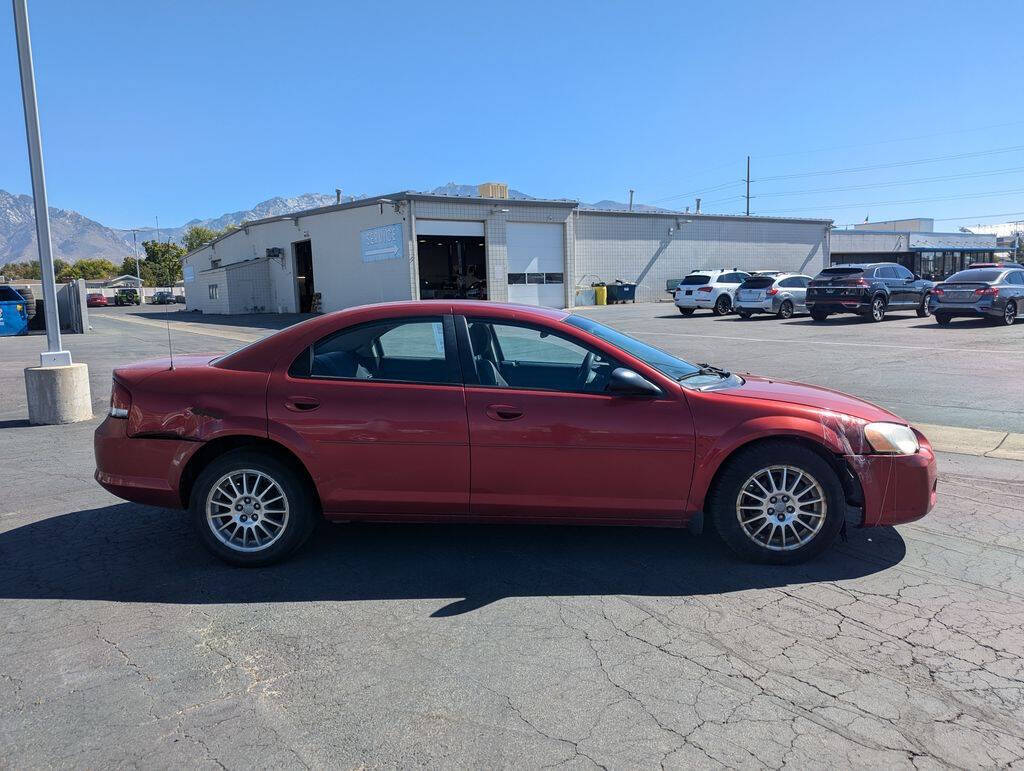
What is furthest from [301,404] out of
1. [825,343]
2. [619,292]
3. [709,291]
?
[619,292]

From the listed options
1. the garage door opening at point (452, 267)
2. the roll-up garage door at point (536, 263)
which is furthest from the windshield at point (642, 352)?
the roll-up garage door at point (536, 263)

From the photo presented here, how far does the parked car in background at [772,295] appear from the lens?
24.7 meters

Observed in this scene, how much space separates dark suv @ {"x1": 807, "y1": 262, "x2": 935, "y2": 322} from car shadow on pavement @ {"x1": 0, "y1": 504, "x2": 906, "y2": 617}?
18915mm

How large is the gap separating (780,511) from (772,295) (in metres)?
22.1

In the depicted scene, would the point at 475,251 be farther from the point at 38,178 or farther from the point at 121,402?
the point at 121,402

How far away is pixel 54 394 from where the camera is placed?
911cm

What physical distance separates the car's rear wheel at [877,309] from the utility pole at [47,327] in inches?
819

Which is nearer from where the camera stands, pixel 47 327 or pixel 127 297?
pixel 47 327

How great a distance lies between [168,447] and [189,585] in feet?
2.71

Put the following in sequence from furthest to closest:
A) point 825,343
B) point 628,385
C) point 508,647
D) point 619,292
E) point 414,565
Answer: point 619,292, point 825,343, point 414,565, point 628,385, point 508,647

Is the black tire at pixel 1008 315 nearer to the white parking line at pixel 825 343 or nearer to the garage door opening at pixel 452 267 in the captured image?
the white parking line at pixel 825 343

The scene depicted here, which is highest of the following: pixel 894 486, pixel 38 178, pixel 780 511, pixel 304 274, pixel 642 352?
pixel 304 274

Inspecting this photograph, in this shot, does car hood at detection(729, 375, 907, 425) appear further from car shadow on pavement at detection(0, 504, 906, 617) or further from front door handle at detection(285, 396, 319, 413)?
front door handle at detection(285, 396, 319, 413)

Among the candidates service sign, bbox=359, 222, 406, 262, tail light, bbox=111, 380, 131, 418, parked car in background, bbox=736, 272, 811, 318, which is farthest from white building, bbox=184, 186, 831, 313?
tail light, bbox=111, 380, 131, 418
